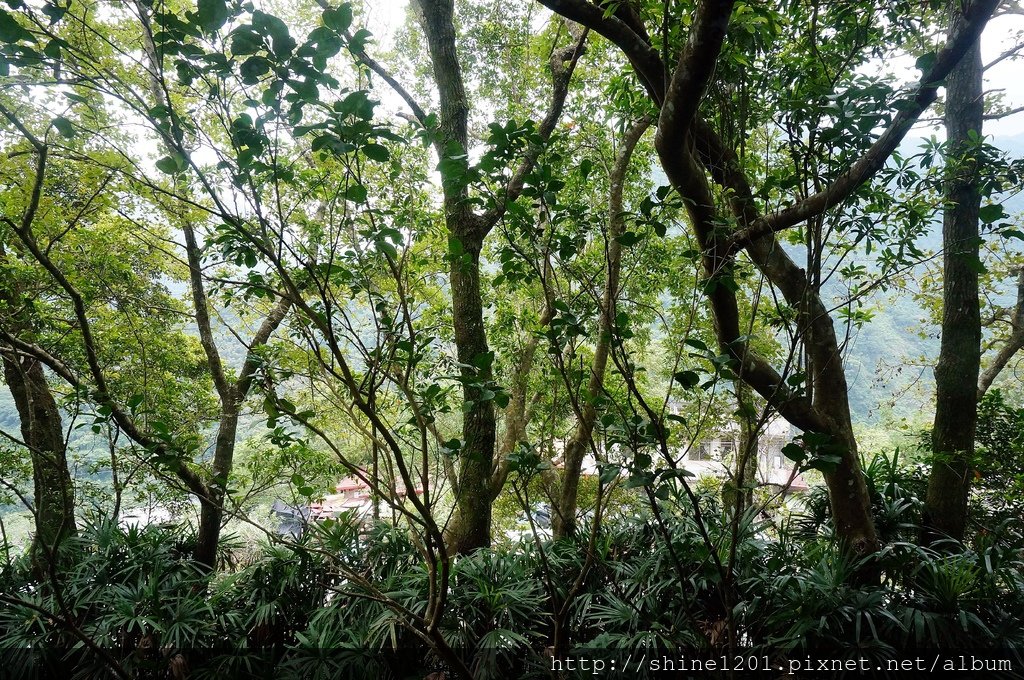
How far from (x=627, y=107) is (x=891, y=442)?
15.9m

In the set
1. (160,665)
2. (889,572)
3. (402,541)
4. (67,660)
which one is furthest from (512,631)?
(67,660)

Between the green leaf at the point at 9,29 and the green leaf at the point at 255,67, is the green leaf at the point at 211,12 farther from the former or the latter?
the green leaf at the point at 9,29

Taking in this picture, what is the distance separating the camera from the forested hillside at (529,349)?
163 cm

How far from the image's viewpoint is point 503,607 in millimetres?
2793

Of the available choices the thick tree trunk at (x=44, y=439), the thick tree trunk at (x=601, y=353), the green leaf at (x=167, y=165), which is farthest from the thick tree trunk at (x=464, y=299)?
the thick tree trunk at (x=44, y=439)

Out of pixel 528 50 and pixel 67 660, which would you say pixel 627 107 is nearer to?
pixel 528 50

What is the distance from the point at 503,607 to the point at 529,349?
2.41 meters

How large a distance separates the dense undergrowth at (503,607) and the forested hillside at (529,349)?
0.07 ft

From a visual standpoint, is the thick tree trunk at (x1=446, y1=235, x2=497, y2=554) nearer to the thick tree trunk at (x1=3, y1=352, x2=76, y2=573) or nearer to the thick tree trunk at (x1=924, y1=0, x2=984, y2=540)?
the thick tree trunk at (x1=3, y1=352, x2=76, y2=573)

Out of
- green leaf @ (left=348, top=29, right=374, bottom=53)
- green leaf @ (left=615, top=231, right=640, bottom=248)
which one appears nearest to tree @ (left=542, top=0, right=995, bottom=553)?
green leaf @ (left=615, top=231, right=640, bottom=248)

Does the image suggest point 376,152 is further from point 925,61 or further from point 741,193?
point 741,193

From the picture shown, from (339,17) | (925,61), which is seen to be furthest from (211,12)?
(925,61)

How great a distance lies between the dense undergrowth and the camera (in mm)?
2529

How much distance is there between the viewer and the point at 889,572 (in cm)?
301
